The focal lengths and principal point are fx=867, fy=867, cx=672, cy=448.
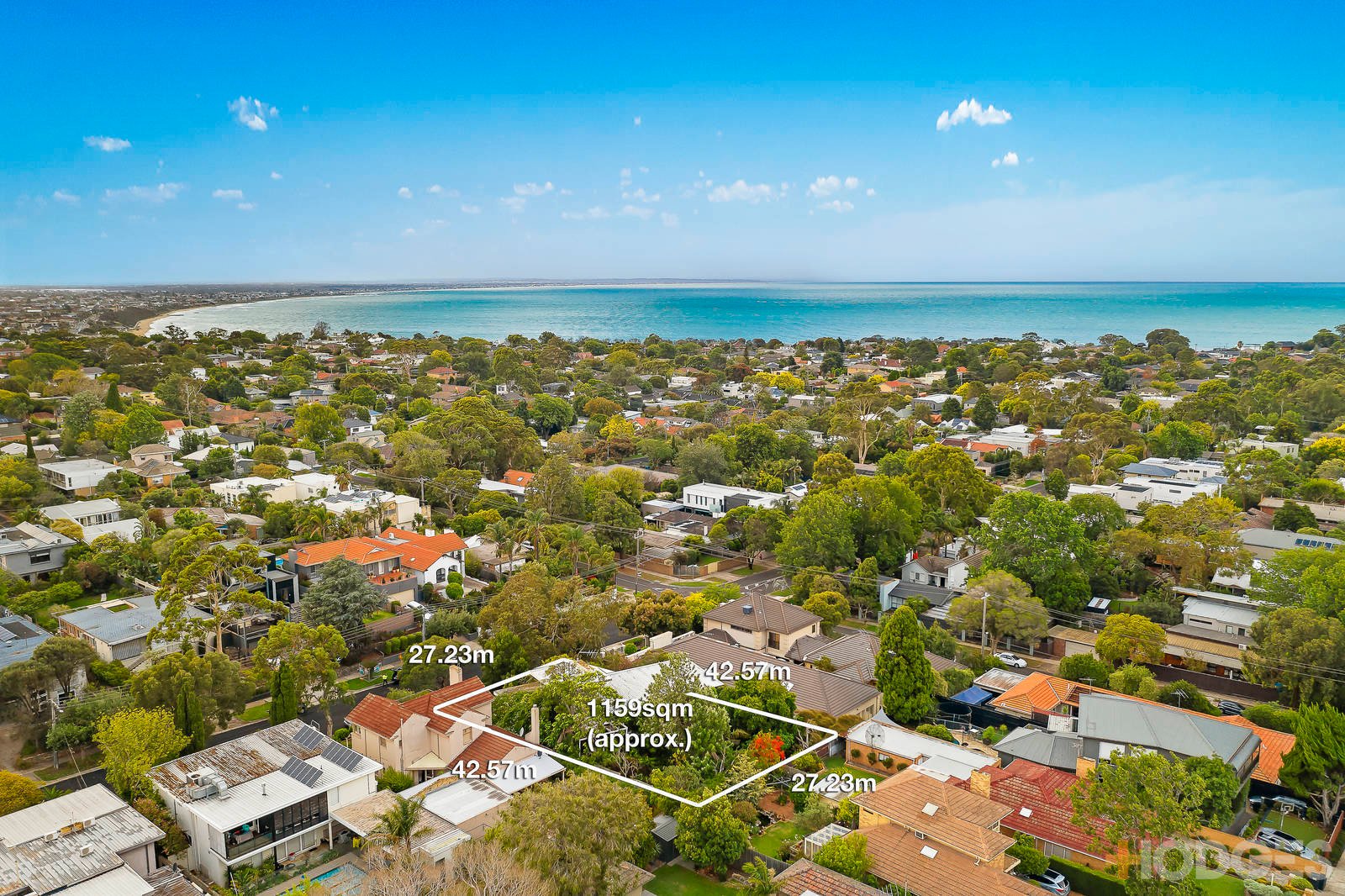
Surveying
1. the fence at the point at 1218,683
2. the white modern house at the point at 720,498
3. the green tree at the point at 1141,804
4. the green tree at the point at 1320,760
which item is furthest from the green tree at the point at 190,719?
the white modern house at the point at 720,498

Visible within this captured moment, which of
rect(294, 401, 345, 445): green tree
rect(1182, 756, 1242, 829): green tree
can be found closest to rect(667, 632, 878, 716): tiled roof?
rect(1182, 756, 1242, 829): green tree

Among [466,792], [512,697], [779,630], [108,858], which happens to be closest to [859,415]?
[779,630]

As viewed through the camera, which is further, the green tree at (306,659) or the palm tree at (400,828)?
the green tree at (306,659)

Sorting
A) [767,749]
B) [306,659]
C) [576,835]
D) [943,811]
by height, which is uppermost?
[576,835]

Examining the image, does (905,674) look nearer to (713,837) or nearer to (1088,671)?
(1088,671)

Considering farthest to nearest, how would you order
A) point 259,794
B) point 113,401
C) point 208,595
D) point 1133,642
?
point 113,401
point 208,595
point 1133,642
point 259,794

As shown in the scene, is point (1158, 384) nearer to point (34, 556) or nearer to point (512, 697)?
point (512, 697)

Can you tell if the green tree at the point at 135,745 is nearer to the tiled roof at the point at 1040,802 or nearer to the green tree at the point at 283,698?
the green tree at the point at 283,698

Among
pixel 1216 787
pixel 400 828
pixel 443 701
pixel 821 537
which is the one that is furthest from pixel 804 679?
pixel 400 828
